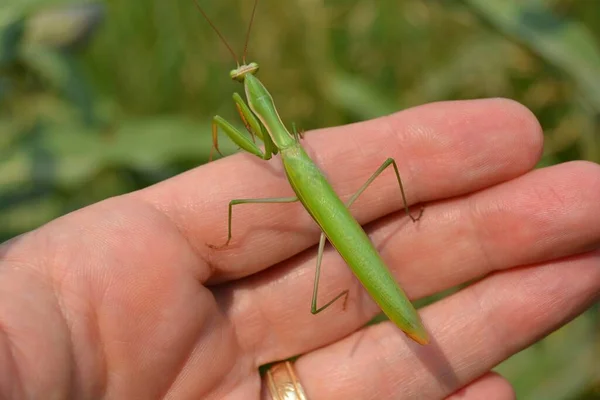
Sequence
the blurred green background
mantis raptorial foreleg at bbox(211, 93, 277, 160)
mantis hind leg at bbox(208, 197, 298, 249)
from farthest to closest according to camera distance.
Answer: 1. the blurred green background
2. mantis raptorial foreleg at bbox(211, 93, 277, 160)
3. mantis hind leg at bbox(208, 197, 298, 249)

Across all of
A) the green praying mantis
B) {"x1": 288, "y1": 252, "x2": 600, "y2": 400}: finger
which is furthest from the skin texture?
the green praying mantis

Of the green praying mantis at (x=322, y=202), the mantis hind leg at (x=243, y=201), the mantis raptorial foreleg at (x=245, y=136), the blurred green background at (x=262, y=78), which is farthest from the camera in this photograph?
the blurred green background at (x=262, y=78)

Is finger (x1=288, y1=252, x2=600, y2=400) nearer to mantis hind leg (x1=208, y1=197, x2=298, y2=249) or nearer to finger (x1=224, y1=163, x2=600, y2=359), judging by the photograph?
finger (x1=224, y1=163, x2=600, y2=359)

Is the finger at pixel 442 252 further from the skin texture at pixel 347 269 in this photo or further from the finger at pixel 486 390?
the finger at pixel 486 390

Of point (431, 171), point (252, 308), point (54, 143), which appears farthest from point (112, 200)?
point (431, 171)

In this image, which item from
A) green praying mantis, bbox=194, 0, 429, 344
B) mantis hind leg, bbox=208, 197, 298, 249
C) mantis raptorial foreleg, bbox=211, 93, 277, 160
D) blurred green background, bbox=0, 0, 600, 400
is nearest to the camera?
green praying mantis, bbox=194, 0, 429, 344

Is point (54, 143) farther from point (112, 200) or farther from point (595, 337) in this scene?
point (595, 337)

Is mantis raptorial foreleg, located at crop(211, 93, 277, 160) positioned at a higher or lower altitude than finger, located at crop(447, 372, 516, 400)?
higher

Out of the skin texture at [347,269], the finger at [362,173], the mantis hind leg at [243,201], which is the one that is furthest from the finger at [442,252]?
the mantis hind leg at [243,201]
